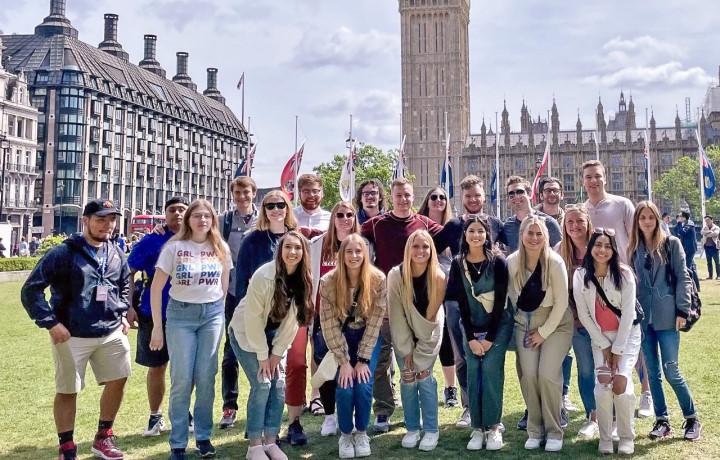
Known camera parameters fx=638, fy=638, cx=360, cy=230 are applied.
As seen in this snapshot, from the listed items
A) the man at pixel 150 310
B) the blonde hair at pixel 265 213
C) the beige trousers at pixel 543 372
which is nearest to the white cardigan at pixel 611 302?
the beige trousers at pixel 543 372

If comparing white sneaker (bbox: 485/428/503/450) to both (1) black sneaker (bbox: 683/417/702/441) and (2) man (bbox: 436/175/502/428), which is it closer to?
(2) man (bbox: 436/175/502/428)

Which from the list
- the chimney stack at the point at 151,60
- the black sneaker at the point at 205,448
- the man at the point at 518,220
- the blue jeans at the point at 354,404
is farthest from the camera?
the chimney stack at the point at 151,60

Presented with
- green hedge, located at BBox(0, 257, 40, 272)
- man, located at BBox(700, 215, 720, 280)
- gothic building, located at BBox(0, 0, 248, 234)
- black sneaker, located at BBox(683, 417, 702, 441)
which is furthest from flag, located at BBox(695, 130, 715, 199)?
gothic building, located at BBox(0, 0, 248, 234)

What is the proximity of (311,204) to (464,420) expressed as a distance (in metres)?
2.49

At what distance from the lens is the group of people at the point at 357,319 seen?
4.87m

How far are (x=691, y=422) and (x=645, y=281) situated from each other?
3.93 ft

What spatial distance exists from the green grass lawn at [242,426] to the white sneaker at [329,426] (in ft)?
0.26

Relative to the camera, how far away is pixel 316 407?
6363 millimetres

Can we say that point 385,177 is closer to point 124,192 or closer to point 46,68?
point 124,192

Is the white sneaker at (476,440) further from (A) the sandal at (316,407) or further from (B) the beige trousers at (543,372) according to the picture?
(A) the sandal at (316,407)

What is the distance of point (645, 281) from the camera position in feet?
17.7

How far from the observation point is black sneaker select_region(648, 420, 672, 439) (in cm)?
527

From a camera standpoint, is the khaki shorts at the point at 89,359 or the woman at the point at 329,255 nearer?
the khaki shorts at the point at 89,359

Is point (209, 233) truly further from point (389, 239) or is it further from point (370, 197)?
point (370, 197)
